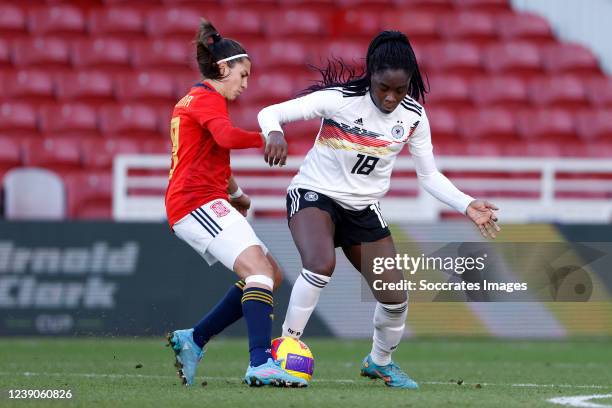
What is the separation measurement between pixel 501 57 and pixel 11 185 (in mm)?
7023

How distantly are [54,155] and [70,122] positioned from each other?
2.09 ft

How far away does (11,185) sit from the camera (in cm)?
1200

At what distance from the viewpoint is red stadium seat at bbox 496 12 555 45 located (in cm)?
1614

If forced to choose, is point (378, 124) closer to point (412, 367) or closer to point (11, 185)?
point (412, 367)

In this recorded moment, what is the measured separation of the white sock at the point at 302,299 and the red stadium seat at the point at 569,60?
10535mm

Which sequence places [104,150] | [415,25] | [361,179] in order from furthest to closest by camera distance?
[415,25] < [104,150] < [361,179]

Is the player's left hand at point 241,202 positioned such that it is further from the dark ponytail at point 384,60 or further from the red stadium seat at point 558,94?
the red stadium seat at point 558,94

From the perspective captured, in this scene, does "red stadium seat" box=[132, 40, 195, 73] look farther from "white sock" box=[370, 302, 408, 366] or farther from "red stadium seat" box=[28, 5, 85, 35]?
"white sock" box=[370, 302, 408, 366]

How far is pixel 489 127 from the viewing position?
48.4 feet

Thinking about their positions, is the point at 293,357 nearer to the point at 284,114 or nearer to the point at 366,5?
the point at 284,114

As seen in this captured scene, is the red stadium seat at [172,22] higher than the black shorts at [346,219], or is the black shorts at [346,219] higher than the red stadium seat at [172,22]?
the black shorts at [346,219]

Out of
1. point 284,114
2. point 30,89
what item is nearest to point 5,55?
point 30,89

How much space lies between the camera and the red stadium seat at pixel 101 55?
15.3 m

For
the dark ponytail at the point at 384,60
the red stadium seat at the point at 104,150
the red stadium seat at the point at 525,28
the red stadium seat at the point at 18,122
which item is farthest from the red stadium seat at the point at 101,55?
the dark ponytail at the point at 384,60
